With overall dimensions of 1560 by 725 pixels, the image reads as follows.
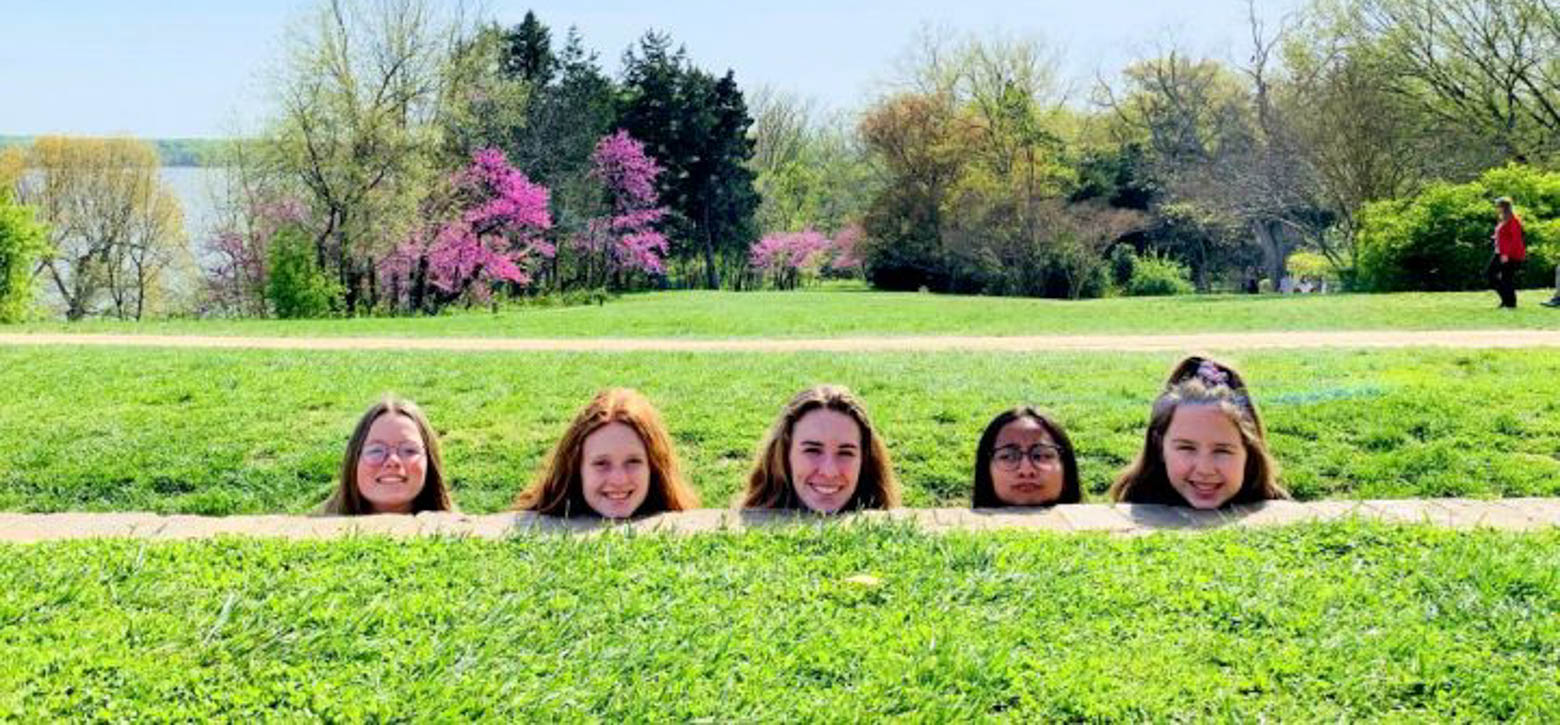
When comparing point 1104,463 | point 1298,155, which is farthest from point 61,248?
point 1104,463

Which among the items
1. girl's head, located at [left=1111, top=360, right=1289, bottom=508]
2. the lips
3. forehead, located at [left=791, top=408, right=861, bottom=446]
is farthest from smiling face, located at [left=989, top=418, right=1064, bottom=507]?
the lips

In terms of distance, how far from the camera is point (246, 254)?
113 ft

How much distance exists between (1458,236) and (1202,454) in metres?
19.0

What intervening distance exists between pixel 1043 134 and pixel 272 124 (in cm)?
2267

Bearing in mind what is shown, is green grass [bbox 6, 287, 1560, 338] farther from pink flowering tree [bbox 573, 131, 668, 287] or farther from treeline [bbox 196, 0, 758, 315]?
pink flowering tree [bbox 573, 131, 668, 287]

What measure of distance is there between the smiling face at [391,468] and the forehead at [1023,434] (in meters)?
2.18

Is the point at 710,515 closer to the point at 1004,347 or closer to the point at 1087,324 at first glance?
the point at 1004,347

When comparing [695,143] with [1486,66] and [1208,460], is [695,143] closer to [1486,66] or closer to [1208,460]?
[1486,66]

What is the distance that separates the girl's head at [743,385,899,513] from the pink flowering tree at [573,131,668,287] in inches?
1293

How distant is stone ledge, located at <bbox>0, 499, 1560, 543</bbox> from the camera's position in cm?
356

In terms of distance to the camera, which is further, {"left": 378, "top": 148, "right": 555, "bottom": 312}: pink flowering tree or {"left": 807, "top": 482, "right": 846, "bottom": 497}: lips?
{"left": 378, "top": 148, "right": 555, "bottom": 312}: pink flowering tree

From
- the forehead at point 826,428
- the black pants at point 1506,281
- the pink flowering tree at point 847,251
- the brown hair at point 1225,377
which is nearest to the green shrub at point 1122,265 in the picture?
the pink flowering tree at point 847,251

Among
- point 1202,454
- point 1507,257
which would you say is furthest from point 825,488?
point 1507,257

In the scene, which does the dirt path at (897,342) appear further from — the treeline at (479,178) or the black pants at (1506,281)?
the treeline at (479,178)
